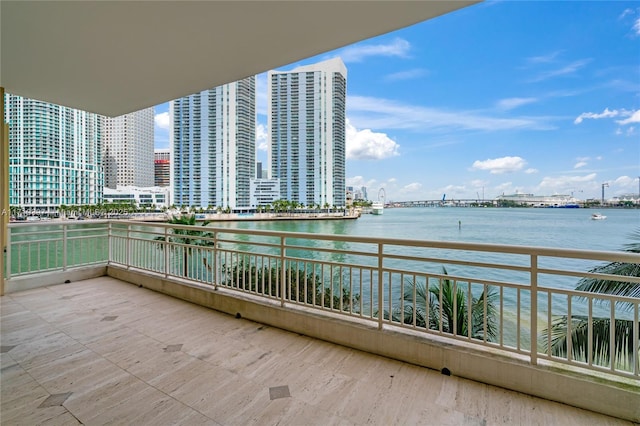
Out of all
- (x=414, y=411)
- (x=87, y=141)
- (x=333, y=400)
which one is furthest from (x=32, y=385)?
(x=87, y=141)

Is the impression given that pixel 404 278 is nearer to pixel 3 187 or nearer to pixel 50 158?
pixel 3 187

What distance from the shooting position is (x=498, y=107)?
113 ft

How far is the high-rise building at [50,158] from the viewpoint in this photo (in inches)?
448

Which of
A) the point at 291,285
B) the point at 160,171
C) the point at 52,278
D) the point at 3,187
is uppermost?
the point at 160,171

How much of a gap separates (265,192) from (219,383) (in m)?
42.2

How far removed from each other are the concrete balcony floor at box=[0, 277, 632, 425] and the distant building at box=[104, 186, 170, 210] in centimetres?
4283

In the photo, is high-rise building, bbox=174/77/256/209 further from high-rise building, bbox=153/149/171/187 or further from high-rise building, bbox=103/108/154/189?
high-rise building, bbox=153/149/171/187

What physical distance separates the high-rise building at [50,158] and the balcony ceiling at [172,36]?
844 cm

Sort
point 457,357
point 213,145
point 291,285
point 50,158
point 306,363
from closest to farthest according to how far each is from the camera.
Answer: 1. point 457,357
2. point 306,363
3. point 291,285
4. point 50,158
5. point 213,145

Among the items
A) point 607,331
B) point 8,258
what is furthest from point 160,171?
point 607,331

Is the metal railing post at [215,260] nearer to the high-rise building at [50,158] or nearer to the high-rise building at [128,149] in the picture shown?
the high-rise building at [50,158]

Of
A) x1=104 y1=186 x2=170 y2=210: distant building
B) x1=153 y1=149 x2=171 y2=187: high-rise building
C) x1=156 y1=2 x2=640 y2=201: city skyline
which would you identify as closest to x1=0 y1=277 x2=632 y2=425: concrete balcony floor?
x1=156 y1=2 x2=640 y2=201: city skyline

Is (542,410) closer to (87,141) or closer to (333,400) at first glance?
(333,400)

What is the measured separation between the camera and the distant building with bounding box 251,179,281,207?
139 ft
